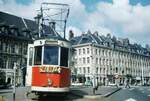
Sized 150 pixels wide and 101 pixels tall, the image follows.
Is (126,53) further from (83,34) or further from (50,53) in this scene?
(50,53)

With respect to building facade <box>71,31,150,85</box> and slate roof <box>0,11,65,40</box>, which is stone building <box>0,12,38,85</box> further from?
building facade <box>71,31,150,85</box>

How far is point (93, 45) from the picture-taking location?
90.3 m

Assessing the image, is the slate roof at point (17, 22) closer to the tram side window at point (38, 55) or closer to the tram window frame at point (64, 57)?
the tram window frame at point (64, 57)

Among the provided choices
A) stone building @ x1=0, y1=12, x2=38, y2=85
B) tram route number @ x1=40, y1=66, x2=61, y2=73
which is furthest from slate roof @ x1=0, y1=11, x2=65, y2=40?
tram route number @ x1=40, y1=66, x2=61, y2=73

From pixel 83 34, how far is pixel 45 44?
74.8m

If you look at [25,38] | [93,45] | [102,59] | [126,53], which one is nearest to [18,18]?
[25,38]

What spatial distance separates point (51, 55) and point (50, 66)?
669 mm

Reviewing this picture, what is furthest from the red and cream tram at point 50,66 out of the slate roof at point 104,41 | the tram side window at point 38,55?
the slate roof at point 104,41

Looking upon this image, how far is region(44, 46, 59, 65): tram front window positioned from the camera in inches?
733

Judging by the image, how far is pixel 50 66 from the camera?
1848 cm

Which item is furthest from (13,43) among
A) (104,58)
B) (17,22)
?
(104,58)

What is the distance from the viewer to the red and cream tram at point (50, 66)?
60.1ft

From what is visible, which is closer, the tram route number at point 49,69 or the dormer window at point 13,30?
the tram route number at point 49,69

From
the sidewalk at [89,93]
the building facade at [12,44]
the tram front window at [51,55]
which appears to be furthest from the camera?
the building facade at [12,44]
